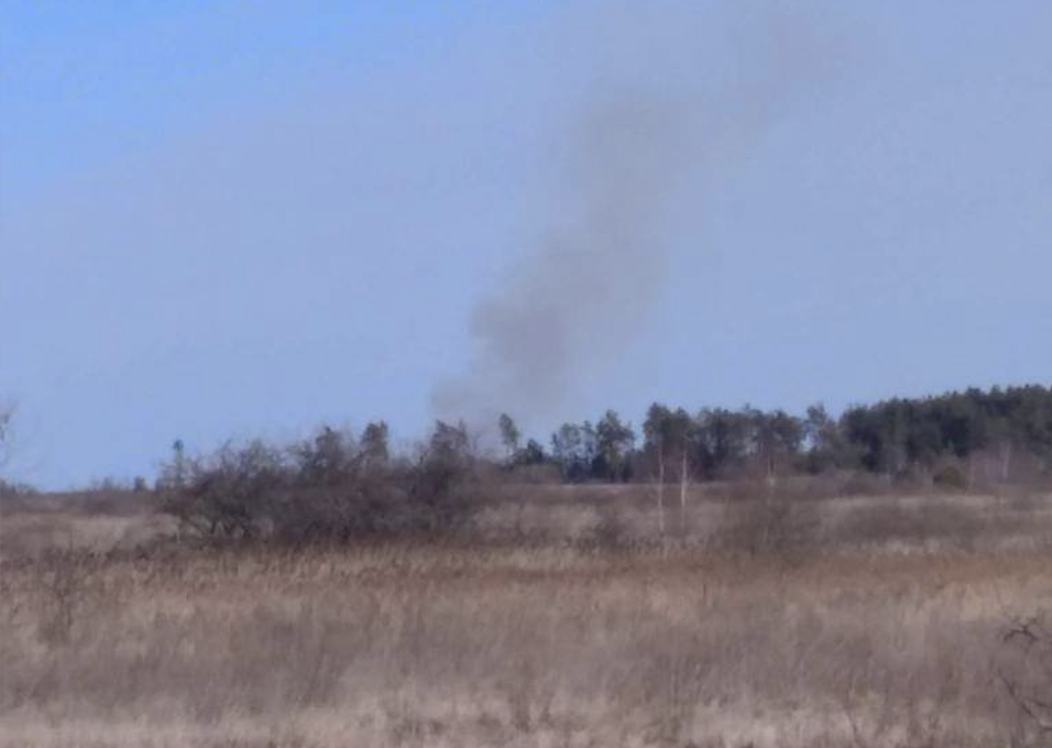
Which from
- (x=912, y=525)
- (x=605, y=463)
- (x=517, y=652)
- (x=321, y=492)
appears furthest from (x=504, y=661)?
(x=605, y=463)

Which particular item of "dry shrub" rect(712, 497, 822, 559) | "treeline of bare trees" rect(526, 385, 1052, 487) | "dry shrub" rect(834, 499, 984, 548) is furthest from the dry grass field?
"treeline of bare trees" rect(526, 385, 1052, 487)

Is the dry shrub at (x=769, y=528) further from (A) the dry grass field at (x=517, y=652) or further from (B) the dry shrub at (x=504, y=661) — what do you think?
(B) the dry shrub at (x=504, y=661)

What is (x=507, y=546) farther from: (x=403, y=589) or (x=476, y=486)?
(x=403, y=589)

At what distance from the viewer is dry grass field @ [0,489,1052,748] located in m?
13.9

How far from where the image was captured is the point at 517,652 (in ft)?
54.4

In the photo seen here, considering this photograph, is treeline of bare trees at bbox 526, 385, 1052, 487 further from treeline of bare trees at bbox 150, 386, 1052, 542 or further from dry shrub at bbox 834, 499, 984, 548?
dry shrub at bbox 834, 499, 984, 548

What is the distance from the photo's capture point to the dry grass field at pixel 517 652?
45.6ft

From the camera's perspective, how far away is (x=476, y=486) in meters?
31.6

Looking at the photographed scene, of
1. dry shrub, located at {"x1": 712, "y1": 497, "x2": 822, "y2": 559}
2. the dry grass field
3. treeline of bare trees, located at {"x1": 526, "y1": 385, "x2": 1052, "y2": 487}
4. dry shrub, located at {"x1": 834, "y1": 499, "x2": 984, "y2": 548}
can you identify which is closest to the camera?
the dry grass field

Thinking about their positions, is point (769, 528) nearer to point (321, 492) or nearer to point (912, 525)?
point (321, 492)

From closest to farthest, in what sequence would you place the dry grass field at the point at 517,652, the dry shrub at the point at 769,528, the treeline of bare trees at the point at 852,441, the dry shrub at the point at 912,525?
the dry grass field at the point at 517,652
the dry shrub at the point at 769,528
the dry shrub at the point at 912,525
the treeline of bare trees at the point at 852,441

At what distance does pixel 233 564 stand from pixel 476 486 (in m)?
8.71

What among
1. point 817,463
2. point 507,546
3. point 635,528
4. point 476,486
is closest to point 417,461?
point 476,486

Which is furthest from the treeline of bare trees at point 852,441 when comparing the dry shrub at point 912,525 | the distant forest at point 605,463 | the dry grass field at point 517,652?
the dry grass field at point 517,652
